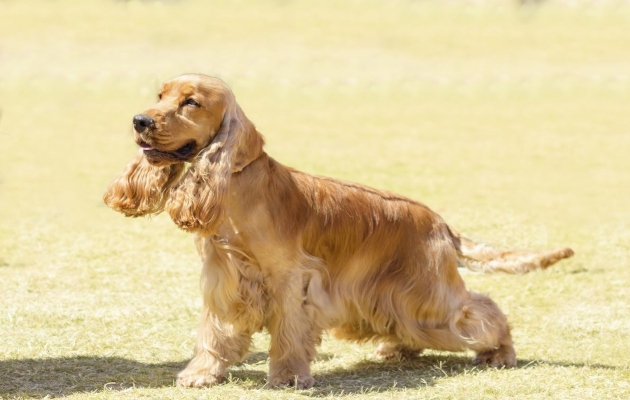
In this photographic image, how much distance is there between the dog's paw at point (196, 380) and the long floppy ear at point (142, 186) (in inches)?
39.5

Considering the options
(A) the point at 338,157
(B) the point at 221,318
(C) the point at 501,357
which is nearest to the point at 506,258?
(C) the point at 501,357

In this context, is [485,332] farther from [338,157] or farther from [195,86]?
[338,157]

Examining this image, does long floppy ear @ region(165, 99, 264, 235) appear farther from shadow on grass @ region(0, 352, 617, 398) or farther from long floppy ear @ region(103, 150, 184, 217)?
shadow on grass @ region(0, 352, 617, 398)

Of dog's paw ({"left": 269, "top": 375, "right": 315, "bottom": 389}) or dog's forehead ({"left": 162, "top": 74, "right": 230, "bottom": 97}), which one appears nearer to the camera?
dog's forehead ({"left": 162, "top": 74, "right": 230, "bottom": 97})

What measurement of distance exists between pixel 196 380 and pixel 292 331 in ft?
2.12

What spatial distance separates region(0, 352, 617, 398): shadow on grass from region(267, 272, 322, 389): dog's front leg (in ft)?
0.43

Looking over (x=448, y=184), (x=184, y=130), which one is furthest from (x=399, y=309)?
(x=448, y=184)

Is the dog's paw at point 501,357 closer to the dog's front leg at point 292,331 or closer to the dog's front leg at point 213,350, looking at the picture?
the dog's front leg at point 292,331

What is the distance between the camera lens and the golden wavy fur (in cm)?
582

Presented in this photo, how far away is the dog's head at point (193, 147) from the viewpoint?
226 inches

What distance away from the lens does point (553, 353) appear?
727cm

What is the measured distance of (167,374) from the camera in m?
6.64

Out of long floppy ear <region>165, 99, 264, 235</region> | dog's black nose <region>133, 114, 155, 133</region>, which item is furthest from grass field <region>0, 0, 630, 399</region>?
dog's black nose <region>133, 114, 155, 133</region>

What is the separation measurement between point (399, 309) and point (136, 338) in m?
2.07
